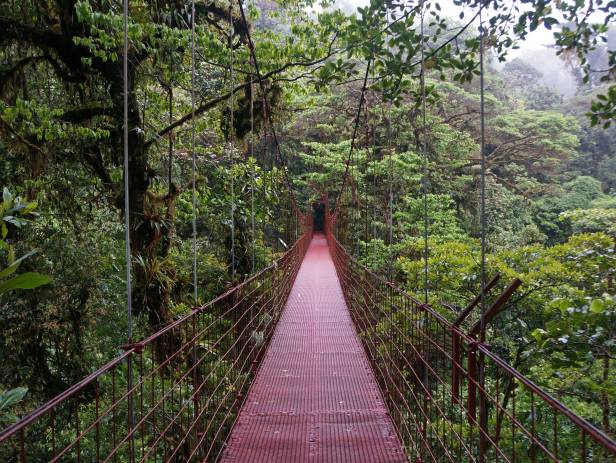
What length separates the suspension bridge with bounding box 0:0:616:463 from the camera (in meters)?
1.27

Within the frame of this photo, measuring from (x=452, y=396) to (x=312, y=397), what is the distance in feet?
3.90

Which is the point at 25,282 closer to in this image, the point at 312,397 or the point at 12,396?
the point at 12,396

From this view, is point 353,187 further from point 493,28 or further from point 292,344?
point 493,28

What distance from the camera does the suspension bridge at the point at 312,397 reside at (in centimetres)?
127

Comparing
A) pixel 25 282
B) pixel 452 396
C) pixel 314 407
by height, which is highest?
pixel 25 282

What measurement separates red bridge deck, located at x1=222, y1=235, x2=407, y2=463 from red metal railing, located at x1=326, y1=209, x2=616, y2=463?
106 mm

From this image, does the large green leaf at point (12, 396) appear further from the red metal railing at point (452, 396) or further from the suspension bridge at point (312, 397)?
the red metal railing at point (452, 396)

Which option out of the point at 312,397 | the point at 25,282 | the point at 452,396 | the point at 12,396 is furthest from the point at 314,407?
the point at 25,282

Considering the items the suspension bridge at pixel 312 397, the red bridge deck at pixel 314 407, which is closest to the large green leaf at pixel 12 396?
the suspension bridge at pixel 312 397

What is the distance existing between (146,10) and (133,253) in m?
1.65

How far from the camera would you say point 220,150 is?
5.47m

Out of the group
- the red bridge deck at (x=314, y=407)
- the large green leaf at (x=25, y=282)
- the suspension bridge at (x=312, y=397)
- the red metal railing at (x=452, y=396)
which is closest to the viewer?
the red metal railing at (x=452, y=396)

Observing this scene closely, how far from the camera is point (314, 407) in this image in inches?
95.9

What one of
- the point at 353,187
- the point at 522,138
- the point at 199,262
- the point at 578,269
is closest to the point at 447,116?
the point at 522,138
